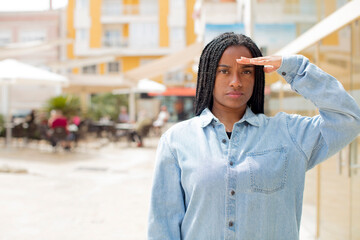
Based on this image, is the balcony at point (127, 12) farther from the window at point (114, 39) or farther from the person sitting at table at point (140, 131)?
the person sitting at table at point (140, 131)

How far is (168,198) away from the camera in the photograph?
1564 millimetres

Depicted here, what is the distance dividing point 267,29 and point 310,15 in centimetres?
251

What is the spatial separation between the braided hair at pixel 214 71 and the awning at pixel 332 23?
143cm

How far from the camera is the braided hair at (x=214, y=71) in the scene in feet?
5.29

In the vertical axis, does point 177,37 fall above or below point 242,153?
above

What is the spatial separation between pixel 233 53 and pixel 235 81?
0.12 m

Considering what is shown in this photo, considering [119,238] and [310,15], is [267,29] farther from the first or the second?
[119,238]

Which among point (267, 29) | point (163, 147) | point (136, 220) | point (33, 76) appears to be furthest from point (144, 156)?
point (163, 147)

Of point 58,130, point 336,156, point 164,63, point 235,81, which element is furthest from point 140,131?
point 235,81

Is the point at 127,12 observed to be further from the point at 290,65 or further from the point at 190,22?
the point at 290,65

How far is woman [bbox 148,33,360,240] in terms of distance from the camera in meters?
1.49

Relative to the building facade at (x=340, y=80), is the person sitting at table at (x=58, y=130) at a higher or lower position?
lower

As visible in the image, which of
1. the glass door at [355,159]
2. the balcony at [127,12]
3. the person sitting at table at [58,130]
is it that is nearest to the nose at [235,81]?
the glass door at [355,159]

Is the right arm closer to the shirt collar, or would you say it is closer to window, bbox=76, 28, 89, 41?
the shirt collar
